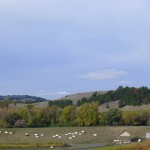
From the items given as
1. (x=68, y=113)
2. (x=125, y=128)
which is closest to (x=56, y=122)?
(x=68, y=113)

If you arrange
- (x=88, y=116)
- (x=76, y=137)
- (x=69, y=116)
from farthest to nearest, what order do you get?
1. (x=69, y=116)
2. (x=88, y=116)
3. (x=76, y=137)

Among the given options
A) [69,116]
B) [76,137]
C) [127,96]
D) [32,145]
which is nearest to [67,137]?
[76,137]

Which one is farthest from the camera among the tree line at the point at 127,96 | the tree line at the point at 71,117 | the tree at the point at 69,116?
the tree line at the point at 127,96

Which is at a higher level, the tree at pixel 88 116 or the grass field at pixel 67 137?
the tree at pixel 88 116

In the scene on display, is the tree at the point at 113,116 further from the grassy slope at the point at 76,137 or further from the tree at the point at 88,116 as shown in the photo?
the grassy slope at the point at 76,137

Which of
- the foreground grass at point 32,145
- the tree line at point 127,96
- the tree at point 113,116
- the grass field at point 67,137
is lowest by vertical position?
the foreground grass at point 32,145

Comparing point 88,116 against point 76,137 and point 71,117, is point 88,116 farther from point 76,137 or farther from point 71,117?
point 76,137

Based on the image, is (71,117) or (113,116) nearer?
(113,116)

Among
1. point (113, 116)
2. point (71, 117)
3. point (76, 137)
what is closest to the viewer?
point (76, 137)

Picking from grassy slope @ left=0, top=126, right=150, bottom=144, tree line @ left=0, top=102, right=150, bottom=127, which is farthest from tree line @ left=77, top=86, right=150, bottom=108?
grassy slope @ left=0, top=126, right=150, bottom=144

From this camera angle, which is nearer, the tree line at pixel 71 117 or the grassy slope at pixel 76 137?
the grassy slope at pixel 76 137

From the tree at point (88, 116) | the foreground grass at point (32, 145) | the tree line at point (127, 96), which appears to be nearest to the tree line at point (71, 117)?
the tree at point (88, 116)

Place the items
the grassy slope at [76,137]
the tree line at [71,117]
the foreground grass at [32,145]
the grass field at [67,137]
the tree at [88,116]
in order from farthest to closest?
the tree line at [71,117]
the tree at [88,116]
the grassy slope at [76,137]
the grass field at [67,137]
the foreground grass at [32,145]

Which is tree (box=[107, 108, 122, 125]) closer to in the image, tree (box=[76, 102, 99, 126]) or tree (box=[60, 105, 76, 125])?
tree (box=[76, 102, 99, 126])
